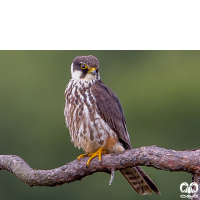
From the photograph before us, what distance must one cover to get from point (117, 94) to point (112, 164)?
1280 centimetres

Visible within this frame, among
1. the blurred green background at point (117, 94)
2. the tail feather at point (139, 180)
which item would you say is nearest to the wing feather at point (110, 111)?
the tail feather at point (139, 180)

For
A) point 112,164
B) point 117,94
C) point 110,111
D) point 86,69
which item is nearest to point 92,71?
point 86,69

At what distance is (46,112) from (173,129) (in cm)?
454

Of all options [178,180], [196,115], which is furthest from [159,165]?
[196,115]

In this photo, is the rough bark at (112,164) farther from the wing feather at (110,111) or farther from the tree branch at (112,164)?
the wing feather at (110,111)

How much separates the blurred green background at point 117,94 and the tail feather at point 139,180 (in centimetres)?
833

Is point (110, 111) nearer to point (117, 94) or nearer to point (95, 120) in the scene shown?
point (95, 120)

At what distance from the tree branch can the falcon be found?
0.24m

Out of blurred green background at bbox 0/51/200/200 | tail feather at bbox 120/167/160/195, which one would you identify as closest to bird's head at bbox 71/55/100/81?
tail feather at bbox 120/167/160/195

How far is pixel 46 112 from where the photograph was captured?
17375 mm

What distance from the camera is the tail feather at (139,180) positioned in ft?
15.9

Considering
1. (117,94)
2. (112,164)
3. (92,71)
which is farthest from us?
(117,94)

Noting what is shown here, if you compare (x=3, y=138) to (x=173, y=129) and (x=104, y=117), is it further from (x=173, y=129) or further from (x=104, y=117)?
(x=104, y=117)

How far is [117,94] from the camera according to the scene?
56.7 ft
